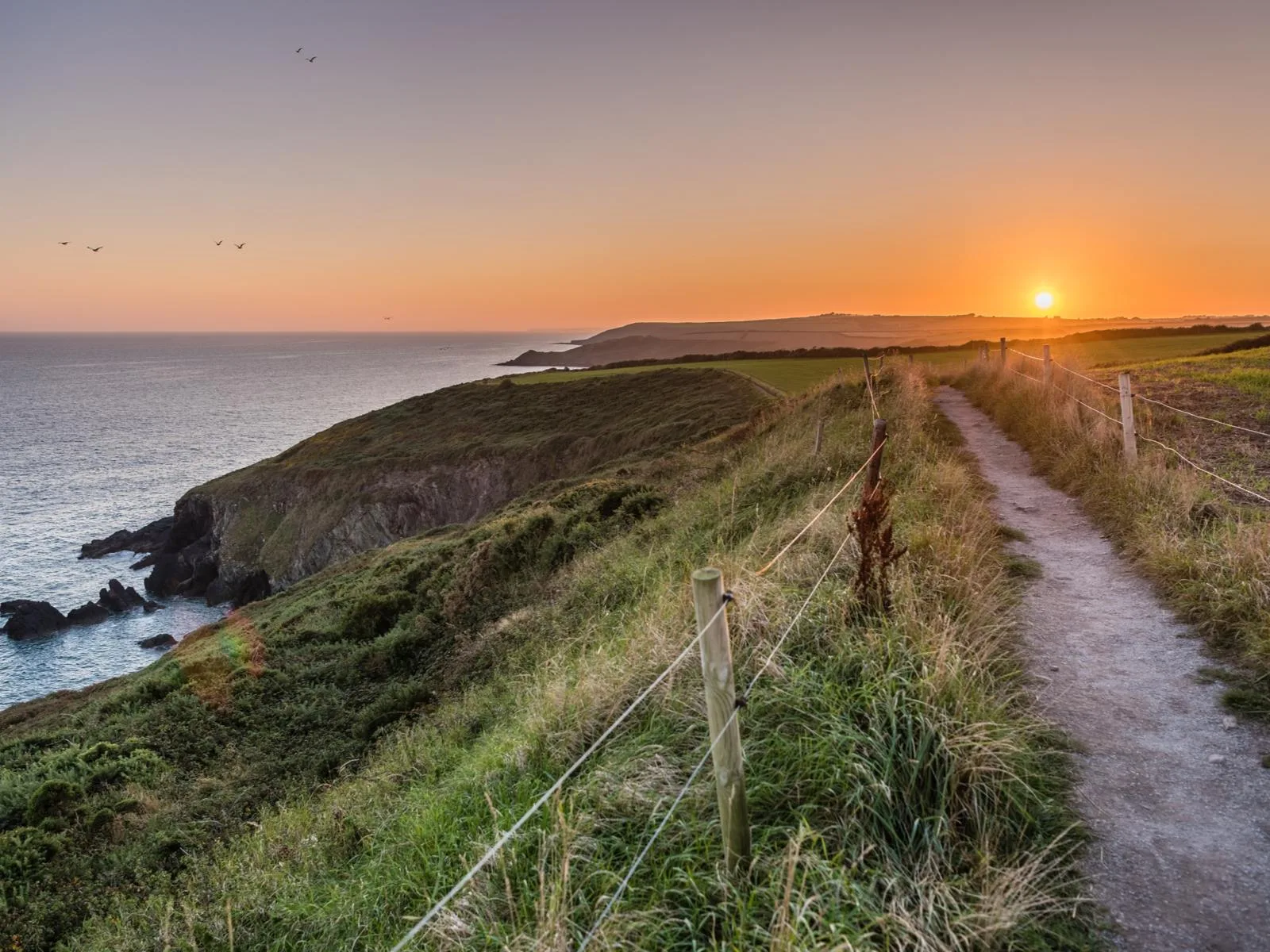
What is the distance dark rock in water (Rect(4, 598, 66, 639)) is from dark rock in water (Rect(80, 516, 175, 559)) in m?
12.8

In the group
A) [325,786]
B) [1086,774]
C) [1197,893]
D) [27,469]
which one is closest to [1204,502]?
[1086,774]

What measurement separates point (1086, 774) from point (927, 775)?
1.45 metres

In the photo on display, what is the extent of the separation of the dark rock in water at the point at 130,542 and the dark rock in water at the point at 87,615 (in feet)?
40.5

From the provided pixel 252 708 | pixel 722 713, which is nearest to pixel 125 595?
pixel 252 708

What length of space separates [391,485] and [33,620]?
20.4 meters

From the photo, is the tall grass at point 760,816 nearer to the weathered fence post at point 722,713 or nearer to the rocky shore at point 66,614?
the weathered fence post at point 722,713

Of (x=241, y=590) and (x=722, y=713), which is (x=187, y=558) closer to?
(x=241, y=590)

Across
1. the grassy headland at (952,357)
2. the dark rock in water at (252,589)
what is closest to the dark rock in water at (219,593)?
the dark rock in water at (252,589)

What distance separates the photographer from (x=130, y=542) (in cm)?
5331

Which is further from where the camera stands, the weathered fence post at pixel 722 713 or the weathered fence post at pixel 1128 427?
the weathered fence post at pixel 1128 427

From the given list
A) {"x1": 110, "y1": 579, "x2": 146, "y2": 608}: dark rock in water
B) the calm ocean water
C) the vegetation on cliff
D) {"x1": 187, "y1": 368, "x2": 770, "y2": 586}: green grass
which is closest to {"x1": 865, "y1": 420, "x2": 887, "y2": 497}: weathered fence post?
the vegetation on cliff

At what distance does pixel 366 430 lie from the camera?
62.1 metres

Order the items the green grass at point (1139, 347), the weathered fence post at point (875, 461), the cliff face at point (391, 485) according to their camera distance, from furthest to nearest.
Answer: the cliff face at point (391, 485) → the green grass at point (1139, 347) → the weathered fence post at point (875, 461)

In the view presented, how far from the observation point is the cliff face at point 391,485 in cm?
4625
